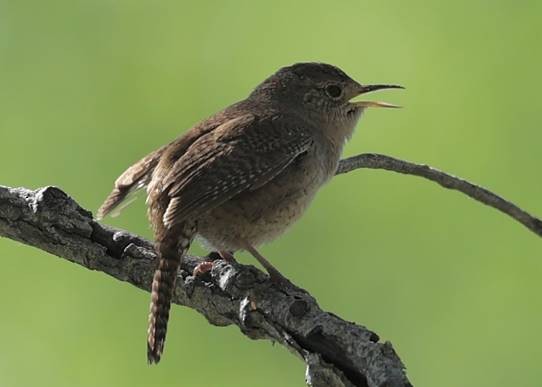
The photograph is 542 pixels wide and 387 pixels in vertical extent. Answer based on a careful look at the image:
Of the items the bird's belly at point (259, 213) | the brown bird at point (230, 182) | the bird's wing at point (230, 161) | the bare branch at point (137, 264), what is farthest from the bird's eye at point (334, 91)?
the bare branch at point (137, 264)

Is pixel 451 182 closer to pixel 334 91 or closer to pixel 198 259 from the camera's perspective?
pixel 198 259

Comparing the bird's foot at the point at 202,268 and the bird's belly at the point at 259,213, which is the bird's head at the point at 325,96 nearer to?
the bird's belly at the point at 259,213

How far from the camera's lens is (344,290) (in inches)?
209

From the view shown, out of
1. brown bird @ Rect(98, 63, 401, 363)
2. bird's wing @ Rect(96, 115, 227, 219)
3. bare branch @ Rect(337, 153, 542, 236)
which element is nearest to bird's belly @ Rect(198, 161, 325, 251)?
brown bird @ Rect(98, 63, 401, 363)

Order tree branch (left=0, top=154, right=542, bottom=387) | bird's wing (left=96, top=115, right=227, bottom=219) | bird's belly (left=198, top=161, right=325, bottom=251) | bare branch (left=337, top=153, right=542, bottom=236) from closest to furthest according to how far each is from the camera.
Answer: bare branch (left=337, top=153, right=542, bottom=236), tree branch (left=0, top=154, right=542, bottom=387), bird's belly (left=198, top=161, right=325, bottom=251), bird's wing (left=96, top=115, right=227, bottom=219)

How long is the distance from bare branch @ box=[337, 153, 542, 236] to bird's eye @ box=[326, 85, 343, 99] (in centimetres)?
68

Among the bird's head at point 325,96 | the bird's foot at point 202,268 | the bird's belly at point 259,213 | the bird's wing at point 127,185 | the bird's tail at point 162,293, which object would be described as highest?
the bird's head at point 325,96

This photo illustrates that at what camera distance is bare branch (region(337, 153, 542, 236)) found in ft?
11.4

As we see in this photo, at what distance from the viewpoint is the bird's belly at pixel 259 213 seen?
4.17m

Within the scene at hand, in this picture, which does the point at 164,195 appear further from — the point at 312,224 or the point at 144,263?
the point at 312,224

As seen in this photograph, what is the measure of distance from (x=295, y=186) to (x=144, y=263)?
69 cm

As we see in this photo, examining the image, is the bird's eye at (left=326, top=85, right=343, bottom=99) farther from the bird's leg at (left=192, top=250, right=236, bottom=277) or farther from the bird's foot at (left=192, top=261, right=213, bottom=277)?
the bird's foot at (left=192, top=261, right=213, bottom=277)

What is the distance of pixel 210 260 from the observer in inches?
171

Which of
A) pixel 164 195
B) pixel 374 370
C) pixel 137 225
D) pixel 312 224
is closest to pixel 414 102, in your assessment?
pixel 312 224
